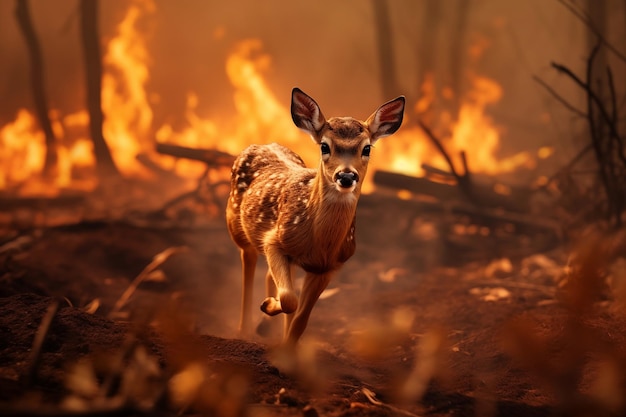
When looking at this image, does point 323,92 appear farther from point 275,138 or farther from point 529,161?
point 529,161

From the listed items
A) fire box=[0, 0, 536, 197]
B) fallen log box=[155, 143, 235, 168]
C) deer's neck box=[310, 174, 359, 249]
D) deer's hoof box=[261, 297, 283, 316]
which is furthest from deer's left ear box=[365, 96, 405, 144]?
fire box=[0, 0, 536, 197]

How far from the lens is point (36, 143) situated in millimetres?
17656

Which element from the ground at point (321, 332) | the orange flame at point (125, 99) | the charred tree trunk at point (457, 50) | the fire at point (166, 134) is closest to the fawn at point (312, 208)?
the ground at point (321, 332)

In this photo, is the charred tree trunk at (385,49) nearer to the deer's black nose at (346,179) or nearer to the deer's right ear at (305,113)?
the deer's right ear at (305,113)

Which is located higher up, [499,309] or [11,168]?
[11,168]

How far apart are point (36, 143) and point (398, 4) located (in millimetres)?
18474

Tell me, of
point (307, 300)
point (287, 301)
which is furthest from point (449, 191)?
point (287, 301)

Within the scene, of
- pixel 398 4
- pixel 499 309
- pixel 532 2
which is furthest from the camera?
pixel 532 2

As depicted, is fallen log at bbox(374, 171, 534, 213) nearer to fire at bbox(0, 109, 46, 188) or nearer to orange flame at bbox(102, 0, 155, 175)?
orange flame at bbox(102, 0, 155, 175)

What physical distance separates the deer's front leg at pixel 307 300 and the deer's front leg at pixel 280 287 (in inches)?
8.9

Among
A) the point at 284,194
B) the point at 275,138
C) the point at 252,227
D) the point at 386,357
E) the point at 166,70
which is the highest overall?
the point at 166,70

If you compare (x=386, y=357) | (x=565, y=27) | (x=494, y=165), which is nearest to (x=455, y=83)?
(x=494, y=165)

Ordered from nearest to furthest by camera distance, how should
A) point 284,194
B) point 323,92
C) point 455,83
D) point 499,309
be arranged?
point 284,194 < point 499,309 < point 455,83 < point 323,92

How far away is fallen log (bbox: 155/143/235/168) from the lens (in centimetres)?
1130
